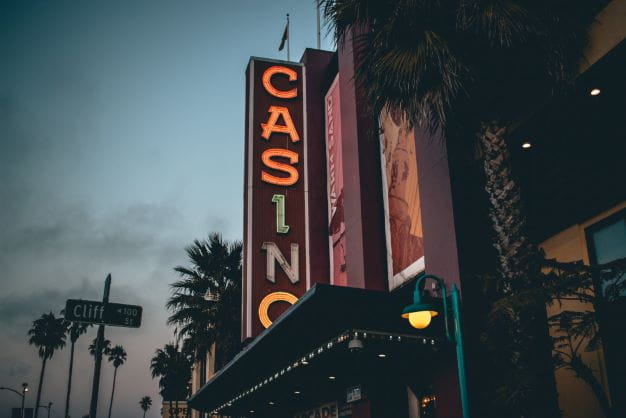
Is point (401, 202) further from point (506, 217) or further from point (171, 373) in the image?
point (171, 373)

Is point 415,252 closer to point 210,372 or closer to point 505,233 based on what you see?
point 505,233

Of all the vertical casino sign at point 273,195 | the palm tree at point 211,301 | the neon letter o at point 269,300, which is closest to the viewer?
the neon letter o at point 269,300

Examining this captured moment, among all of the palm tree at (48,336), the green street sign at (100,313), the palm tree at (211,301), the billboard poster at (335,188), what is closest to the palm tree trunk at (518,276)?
the green street sign at (100,313)

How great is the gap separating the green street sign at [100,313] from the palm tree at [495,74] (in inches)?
232

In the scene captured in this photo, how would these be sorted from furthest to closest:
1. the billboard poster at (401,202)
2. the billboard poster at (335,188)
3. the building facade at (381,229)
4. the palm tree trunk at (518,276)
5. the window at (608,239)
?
the billboard poster at (335,188) → the billboard poster at (401,202) → the window at (608,239) → the building facade at (381,229) → the palm tree trunk at (518,276)

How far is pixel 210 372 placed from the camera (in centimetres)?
4938

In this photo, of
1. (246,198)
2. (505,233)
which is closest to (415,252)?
(505,233)

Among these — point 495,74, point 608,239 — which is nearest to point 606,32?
point 495,74

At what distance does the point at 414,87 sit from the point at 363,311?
13.2 ft

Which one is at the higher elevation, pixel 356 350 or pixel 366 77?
pixel 366 77

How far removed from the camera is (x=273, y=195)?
2053cm

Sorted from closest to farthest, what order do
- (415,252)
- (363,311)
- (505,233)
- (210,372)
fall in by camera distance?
(505,233)
(363,311)
(415,252)
(210,372)

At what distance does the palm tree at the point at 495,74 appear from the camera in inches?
356

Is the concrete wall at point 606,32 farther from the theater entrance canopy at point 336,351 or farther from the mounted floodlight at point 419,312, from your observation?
the theater entrance canopy at point 336,351
